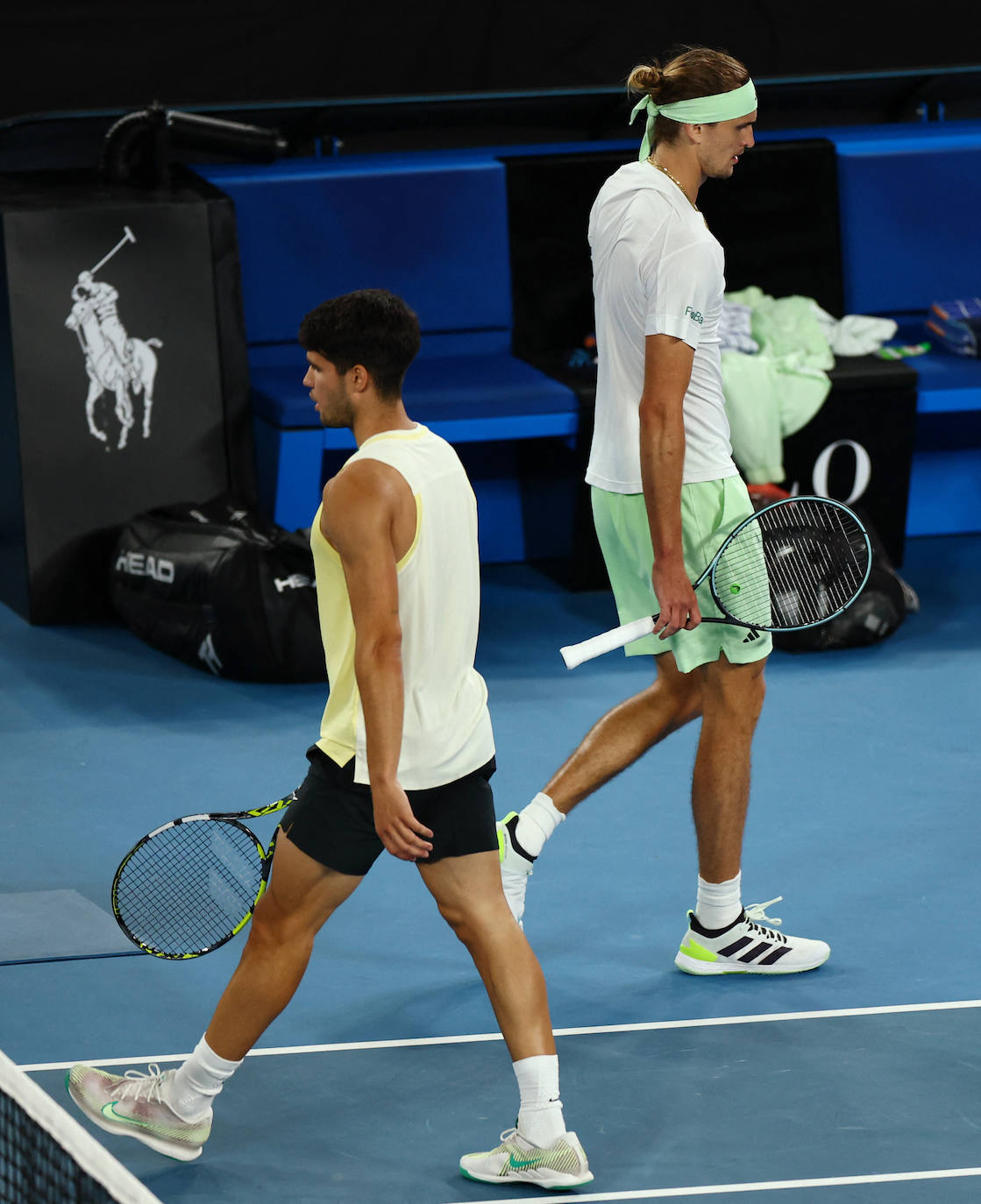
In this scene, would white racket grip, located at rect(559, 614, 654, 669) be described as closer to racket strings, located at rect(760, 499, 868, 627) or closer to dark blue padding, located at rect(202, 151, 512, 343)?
racket strings, located at rect(760, 499, 868, 627)

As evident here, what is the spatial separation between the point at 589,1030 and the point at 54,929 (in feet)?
4.26

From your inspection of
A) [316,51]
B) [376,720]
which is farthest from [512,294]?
[376,720]

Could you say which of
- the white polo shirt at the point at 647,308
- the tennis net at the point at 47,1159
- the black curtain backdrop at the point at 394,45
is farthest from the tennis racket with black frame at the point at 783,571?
the black curtain backdrop at the point at 394,45

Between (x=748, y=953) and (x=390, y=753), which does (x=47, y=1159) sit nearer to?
(x=390, y=753)

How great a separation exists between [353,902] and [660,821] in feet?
3.01

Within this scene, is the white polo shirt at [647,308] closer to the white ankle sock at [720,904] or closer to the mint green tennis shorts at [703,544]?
the mint green tennis shorts at [703,544]

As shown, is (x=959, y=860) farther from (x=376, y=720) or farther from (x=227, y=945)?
(x=376, y=720)

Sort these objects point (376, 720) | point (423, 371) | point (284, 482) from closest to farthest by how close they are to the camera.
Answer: point (376, 720) → point (284, 482) → point (423, 371)

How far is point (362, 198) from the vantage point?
775 centimetres

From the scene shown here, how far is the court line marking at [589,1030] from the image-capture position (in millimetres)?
3994

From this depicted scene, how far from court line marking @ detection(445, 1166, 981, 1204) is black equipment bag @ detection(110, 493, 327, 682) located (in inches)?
119

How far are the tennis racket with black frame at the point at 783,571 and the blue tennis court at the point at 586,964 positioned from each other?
0.44 m

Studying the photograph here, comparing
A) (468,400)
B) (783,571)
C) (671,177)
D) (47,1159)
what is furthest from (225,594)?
(47,1159)

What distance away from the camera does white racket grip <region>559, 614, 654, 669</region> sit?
3998 millimetres
